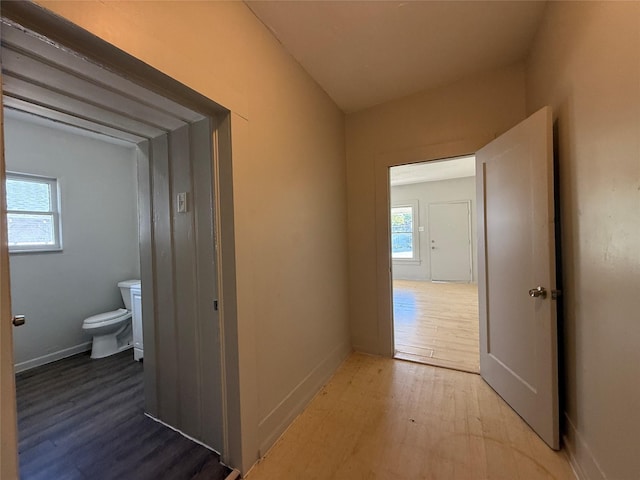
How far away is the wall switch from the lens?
159 centimetres

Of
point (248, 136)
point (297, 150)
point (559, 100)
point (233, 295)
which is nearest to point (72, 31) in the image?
point (248, 136)

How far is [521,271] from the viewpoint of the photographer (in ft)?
5.69

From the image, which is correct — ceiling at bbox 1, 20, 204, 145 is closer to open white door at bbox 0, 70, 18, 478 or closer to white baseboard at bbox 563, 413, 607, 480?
open white door at bbox 0, 70, 18, 478

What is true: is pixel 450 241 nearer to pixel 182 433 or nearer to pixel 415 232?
pixel 415 232

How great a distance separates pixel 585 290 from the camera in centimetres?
132

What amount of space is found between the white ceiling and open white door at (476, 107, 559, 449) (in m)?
3.00

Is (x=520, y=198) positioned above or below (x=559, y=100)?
below

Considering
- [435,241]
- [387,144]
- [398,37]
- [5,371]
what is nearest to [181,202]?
[5,371]

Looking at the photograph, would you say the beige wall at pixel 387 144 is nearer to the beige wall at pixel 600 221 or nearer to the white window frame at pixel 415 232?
the beige wall at pixel 600 221

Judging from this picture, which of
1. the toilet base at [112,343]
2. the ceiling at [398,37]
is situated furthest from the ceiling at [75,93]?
the toilet base at [112,343]

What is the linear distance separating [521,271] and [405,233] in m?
5.67

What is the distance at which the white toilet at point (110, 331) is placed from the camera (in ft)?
9.29

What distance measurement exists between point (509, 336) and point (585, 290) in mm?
708

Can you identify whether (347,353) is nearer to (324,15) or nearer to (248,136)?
(248,136)
